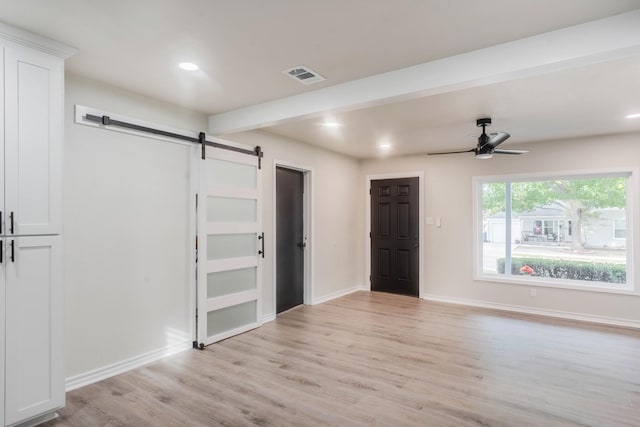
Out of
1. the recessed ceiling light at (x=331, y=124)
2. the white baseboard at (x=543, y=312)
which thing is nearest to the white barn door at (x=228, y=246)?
the recessed ceiling light at (x=331, y=124)

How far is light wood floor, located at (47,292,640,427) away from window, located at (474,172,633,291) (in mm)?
859

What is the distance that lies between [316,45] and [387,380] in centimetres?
265

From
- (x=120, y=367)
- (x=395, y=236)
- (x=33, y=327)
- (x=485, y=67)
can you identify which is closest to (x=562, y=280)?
(x=395, y=236)

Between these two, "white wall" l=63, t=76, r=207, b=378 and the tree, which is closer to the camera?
"white wall" l=63, t=76, r=207, b=378

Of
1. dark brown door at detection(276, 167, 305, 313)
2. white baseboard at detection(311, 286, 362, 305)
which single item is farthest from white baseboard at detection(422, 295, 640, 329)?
dark brown door at detection(276, 167, 305, 313)

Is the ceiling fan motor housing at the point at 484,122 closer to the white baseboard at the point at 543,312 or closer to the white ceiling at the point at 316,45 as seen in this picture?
the white ceiling at the point at 316,45

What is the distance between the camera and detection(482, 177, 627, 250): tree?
16.3ft

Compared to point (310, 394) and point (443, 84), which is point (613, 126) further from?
point (310, 394)

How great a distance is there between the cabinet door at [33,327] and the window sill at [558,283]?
5.32 meters

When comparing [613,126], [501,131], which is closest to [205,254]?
[501,131]

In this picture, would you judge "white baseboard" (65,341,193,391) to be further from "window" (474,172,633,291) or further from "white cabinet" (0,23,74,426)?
"window" (474,172,633,291)

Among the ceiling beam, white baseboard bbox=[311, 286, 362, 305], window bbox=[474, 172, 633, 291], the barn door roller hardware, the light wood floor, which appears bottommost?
the light wood floor

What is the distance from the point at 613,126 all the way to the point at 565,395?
328cm

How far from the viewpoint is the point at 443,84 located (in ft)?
8.60
